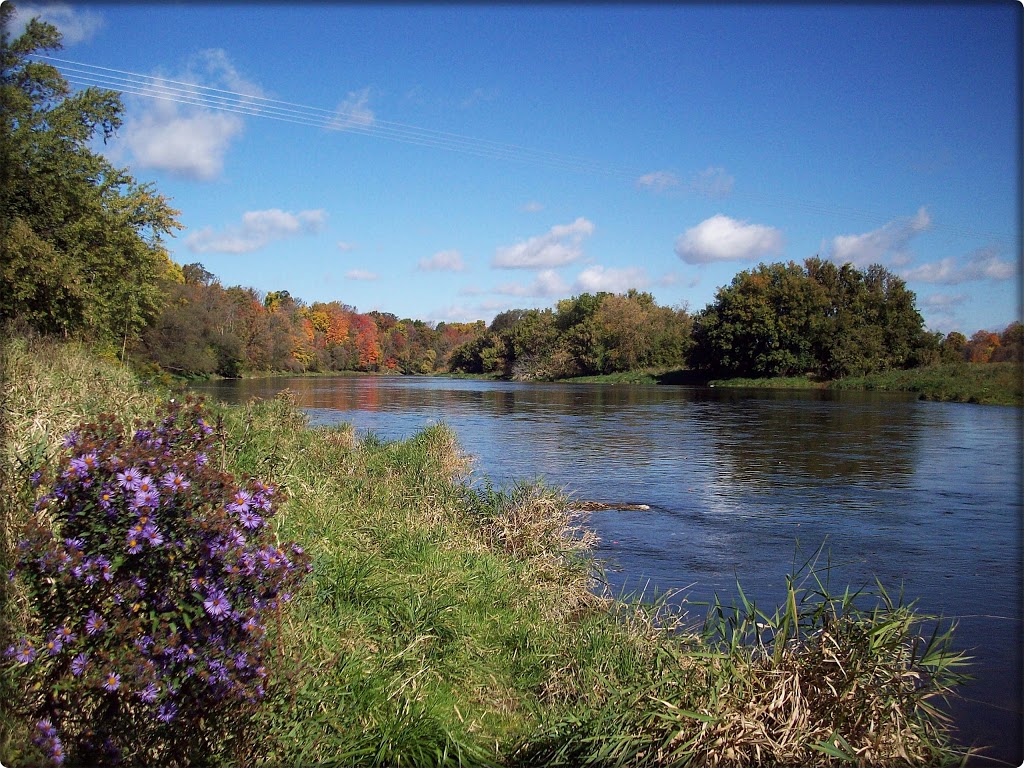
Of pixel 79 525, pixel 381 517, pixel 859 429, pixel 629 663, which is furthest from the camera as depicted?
pixel 859 429

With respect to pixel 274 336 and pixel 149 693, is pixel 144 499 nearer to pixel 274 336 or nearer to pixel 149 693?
pixel 149 693

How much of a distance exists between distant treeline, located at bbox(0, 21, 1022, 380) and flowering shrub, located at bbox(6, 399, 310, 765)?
22.6ft

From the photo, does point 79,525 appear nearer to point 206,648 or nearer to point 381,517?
point 206,648

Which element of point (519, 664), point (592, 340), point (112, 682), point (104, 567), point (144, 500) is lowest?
point (519, 664)

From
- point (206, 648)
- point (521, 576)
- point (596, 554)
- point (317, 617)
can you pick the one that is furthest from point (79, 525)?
point (596, 554)

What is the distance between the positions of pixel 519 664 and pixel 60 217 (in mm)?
18420

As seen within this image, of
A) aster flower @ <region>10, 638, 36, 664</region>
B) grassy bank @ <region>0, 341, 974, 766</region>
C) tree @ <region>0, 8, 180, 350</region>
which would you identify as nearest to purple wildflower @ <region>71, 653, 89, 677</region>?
aster flower @ <region>10, 638, 36, 664</region>

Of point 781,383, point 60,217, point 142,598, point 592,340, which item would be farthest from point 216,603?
point 592,340

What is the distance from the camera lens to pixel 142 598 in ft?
10.7

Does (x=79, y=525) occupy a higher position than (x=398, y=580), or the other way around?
(x=79, y=525)

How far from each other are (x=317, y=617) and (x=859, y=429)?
24.6 metres

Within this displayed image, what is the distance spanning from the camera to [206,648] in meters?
3.31

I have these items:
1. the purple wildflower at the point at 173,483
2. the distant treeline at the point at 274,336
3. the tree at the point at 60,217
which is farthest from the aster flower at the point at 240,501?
the distant treeline at the point at 274,336

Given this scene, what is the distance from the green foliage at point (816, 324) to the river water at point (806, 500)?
26.7 metres
